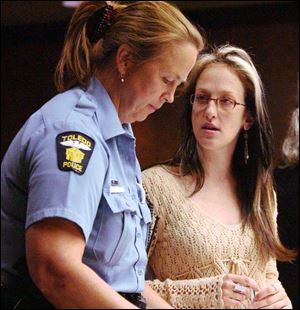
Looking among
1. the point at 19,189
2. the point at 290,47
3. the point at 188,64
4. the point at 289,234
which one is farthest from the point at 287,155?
the point at 290,47

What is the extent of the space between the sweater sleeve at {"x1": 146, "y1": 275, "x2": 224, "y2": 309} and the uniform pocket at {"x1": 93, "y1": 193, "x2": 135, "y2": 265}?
0.34m

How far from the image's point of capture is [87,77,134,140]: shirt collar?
4.87 ft

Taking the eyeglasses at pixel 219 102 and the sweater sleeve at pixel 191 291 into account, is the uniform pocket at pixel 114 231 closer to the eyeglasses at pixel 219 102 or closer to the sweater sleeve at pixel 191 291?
the sweater sleeve at pixel 191 291

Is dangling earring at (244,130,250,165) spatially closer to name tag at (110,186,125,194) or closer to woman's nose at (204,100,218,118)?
woman's nose at (204,100,218,118)

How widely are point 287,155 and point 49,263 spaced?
5.11 feet

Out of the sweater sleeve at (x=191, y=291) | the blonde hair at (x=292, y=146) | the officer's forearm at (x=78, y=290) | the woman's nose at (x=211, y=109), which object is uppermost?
the woman's nose at (x=211, y=109)

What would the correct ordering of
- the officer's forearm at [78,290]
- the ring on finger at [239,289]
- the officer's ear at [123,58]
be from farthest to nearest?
the ring on finger at [239,289] < the officer's ear at [123,58] < the officer's forearm at [78,290]

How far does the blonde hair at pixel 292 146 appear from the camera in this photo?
2.68 m

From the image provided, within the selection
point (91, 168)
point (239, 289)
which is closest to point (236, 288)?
point (239, 289)

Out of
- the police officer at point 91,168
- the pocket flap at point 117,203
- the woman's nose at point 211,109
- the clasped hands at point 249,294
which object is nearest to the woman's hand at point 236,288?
the clasped hands at point 249,294

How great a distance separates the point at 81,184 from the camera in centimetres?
133

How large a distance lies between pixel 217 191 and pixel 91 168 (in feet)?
3.05

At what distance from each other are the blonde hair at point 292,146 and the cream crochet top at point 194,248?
0.58 metres

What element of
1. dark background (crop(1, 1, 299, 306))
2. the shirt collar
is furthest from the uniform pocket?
dark background (crop(1, 1, 299, 306))
